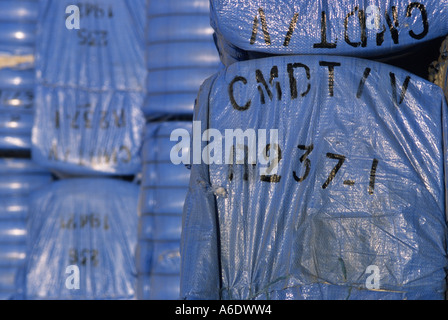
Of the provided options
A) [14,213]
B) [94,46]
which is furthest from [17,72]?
[14,213]

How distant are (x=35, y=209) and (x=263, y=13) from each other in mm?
2423

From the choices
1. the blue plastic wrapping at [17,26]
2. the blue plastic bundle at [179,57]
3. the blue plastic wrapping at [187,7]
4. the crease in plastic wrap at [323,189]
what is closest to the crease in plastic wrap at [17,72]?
the blue plastic wrapping at [17,26]

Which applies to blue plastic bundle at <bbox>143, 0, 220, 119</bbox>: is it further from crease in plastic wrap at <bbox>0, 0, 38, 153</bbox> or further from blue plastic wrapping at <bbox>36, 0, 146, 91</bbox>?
crease in plastic wrap at <bbox>0, 0, 38, 153</bbox>

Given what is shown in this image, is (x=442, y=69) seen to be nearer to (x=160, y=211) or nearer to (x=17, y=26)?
(x=160, y=211)

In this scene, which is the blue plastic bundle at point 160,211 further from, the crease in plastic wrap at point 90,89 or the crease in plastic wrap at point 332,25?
the crease in plastic wrap at point 332,25

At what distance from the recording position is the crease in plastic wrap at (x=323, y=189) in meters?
2.18

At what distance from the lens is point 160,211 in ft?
13.5

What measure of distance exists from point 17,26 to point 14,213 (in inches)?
45.1

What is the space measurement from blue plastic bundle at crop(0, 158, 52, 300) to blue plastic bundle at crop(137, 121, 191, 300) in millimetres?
703

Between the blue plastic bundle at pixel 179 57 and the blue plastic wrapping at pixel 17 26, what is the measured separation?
826 mm

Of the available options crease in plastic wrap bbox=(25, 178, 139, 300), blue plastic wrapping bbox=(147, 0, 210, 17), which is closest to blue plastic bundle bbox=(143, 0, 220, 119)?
blue plastic wrapping bbox=(147, 0, 210, 17)

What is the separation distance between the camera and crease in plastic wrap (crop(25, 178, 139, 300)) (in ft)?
13.7

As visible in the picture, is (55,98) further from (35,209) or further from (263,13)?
(263,13)
